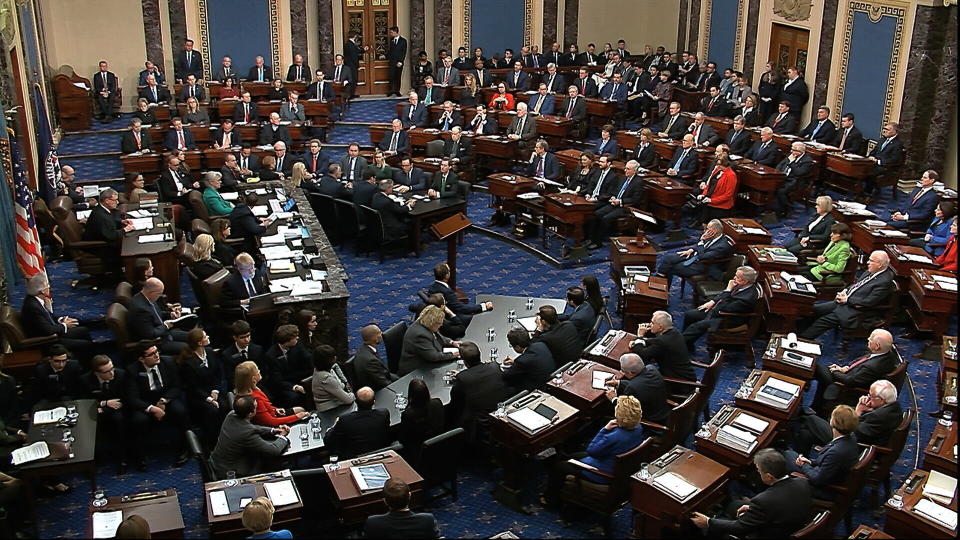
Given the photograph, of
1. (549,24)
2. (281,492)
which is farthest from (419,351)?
(549,24)

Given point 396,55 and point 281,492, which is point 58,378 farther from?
point 396,55

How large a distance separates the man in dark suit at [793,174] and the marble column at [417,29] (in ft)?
33.0

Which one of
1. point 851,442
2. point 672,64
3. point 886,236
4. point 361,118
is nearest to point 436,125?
point 361,118

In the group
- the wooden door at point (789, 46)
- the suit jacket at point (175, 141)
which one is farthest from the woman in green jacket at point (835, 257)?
the suit jacket at point (175, 141)

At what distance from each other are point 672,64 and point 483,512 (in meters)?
15.3

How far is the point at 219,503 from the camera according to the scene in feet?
21.5

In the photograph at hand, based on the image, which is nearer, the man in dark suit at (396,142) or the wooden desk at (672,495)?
the wooden desk at (672,495)

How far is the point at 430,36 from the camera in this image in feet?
71.9

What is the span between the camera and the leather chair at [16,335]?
8938mm

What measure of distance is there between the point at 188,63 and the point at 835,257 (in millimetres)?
13717

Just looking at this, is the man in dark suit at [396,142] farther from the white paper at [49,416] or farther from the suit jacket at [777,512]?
the suit jacket at [777,512]

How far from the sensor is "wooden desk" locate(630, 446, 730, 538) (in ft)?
21.9

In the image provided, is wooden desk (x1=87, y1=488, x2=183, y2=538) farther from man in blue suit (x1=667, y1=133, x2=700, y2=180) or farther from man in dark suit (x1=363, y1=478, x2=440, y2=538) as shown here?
man in blue suit (x1=667, y1=133, x2=700, y2=180)

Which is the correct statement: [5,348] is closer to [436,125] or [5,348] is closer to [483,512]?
[483,512]
